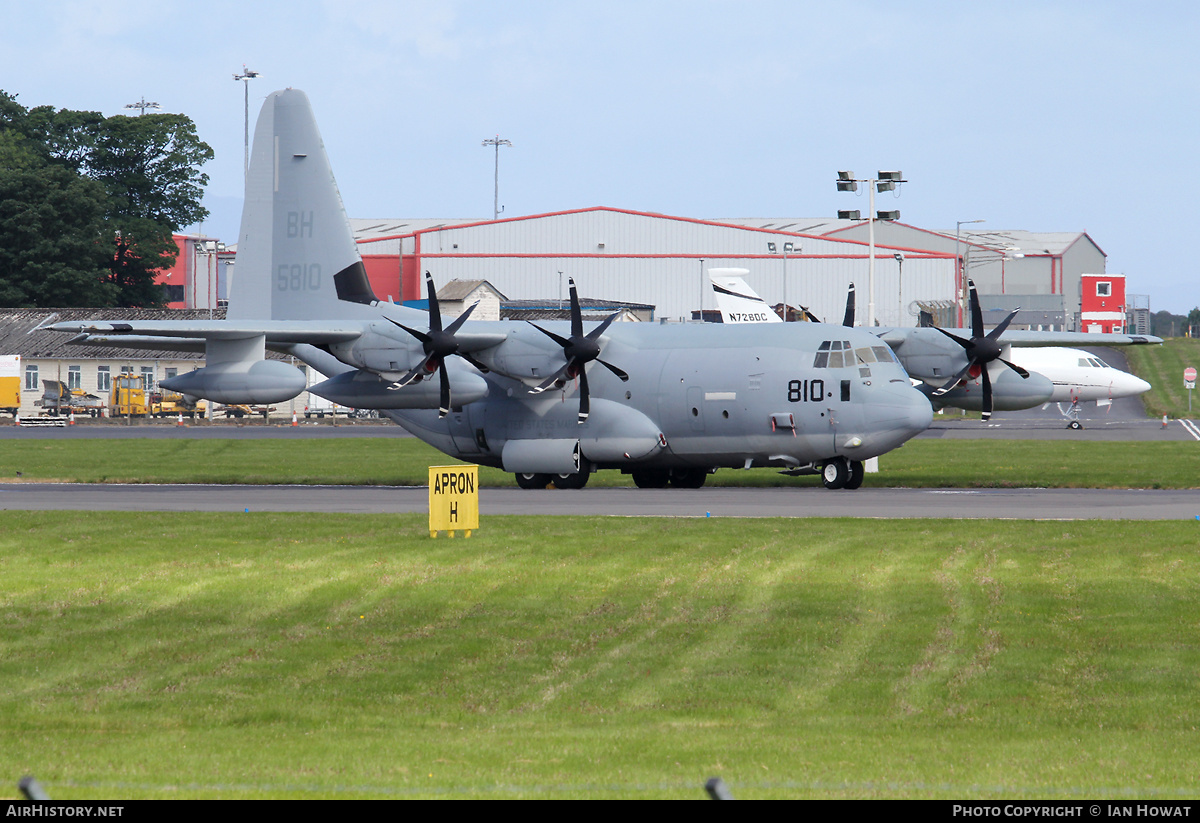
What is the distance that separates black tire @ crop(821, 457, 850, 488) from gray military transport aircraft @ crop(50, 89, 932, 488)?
0.12 feet

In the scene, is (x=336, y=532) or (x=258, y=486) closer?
(x=336, y=532)

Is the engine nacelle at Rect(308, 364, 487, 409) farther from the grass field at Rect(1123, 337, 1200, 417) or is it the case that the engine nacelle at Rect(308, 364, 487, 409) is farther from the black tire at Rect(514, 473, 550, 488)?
the grass field at Rect(1123, 337, 1200, 417)

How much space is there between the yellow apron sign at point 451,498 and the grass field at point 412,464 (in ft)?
51.3

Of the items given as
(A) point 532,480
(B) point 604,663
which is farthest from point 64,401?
(B) point 604,663

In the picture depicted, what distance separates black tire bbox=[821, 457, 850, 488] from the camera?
35.5 meters

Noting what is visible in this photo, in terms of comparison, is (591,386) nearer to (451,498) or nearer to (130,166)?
(451,498)

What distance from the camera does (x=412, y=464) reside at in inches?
1854

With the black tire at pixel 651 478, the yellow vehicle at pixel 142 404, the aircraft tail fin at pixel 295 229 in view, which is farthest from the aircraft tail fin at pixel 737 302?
the yellow vehicle at pixel 142 404

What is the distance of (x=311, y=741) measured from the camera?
12.7 m

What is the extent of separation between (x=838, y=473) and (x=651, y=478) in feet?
19.7
